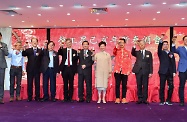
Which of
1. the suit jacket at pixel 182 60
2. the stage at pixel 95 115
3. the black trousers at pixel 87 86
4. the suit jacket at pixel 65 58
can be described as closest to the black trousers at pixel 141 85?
the suit jacket at pixel 182 60

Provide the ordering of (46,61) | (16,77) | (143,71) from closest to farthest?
1. (143,71)
2. (46,61)
3. (16,77)

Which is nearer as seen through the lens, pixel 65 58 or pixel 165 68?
pixel 165 68

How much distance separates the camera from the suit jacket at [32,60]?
6270 mm

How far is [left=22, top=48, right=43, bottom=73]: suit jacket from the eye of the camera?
6.27 m

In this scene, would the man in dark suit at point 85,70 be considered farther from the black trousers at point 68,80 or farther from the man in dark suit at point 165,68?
the man in dark suit at point 165,68

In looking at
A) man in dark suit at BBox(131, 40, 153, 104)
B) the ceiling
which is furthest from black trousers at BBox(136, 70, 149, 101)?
the ceiling

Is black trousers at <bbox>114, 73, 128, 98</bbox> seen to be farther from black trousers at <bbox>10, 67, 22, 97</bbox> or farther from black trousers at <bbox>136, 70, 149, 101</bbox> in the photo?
black trousers at <bbox>10, 67, 22, 97</bbox>

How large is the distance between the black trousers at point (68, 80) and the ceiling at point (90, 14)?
2.44 metres

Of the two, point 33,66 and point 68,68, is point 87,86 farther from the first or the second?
point 33,66

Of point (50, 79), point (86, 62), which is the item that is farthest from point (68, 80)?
point (86, 62)

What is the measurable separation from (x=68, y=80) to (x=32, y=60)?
0.90 m

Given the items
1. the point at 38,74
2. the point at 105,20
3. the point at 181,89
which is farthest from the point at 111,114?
the point at 105,20

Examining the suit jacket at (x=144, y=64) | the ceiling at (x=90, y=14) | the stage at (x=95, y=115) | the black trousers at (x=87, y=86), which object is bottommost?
the stage at (x=95, y=115)

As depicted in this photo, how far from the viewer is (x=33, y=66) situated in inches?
248
